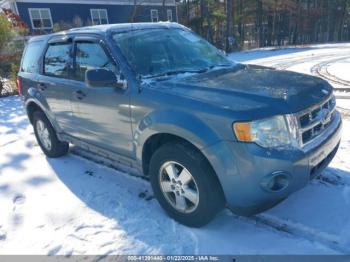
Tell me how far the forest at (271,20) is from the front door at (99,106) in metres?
27.8

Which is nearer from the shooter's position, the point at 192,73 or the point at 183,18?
the point at 192,73

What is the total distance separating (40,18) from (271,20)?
978 inches

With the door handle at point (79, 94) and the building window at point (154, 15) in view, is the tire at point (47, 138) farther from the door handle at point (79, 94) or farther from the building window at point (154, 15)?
the building window at point (154, 15)

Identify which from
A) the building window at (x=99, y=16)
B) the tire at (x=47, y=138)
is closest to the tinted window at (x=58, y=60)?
the tire at (x=47, y=138)

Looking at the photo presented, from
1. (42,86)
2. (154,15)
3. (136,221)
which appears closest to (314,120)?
(136,221)

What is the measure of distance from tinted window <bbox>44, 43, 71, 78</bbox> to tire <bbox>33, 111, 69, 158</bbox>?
84 cm

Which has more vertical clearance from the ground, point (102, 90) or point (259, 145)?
point (102, 90)

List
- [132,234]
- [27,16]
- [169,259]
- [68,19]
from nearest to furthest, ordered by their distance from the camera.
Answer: [169,259] < [132,234] < [27,16] < [68,19]

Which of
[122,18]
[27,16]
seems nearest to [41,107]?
[27,16]

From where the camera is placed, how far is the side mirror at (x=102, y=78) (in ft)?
10.3

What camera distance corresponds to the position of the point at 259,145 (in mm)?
2484

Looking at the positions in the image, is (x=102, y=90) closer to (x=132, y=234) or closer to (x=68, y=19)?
(x=132, y=234)

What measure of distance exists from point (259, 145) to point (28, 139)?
531 cm

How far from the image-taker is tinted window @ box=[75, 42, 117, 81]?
11.4ft
